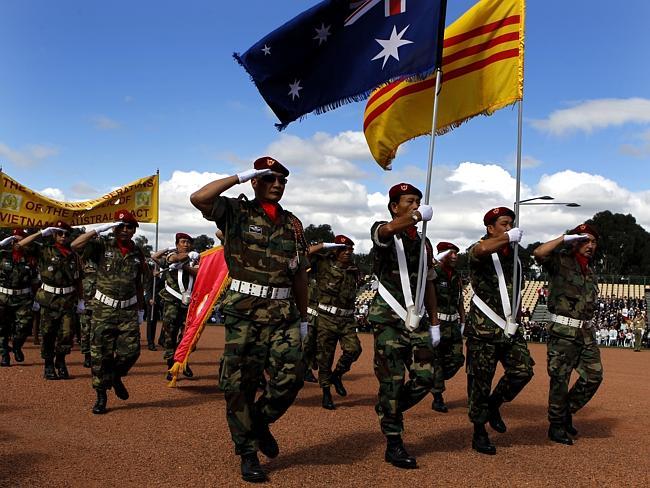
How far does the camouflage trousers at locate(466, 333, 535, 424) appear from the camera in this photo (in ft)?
22.4

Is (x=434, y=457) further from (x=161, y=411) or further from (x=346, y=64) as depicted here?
(x=346, y=64)

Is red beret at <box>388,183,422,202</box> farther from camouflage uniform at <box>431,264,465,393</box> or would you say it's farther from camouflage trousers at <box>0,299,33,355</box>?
camouflage trousers at <box>0,299,33,355</box>

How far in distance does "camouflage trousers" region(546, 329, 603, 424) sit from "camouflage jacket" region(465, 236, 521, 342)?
609mm

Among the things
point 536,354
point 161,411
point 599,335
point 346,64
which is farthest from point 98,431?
point 599,335

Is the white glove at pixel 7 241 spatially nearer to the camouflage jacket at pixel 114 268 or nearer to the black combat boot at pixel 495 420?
the camouflage jacket at pixel 114 268

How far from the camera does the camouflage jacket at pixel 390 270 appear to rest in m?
6.00

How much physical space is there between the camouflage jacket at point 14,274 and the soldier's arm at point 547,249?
31.1 ft

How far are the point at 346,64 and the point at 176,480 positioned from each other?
4633 millimetres

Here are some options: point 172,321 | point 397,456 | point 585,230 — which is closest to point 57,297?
point 172,321

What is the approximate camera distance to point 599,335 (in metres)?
30.4

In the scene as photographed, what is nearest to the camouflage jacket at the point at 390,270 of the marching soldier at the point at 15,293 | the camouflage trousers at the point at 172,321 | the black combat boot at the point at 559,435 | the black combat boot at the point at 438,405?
the black combat boot at the point at 559,435

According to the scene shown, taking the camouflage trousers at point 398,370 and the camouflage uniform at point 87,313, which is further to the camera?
the camouflage uniform at point 87,313

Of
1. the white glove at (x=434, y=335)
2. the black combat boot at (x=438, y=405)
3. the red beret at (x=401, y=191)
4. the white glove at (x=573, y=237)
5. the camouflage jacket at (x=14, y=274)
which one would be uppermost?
the red beret at (x=401, y=191)

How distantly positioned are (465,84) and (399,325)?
10.1 ft
